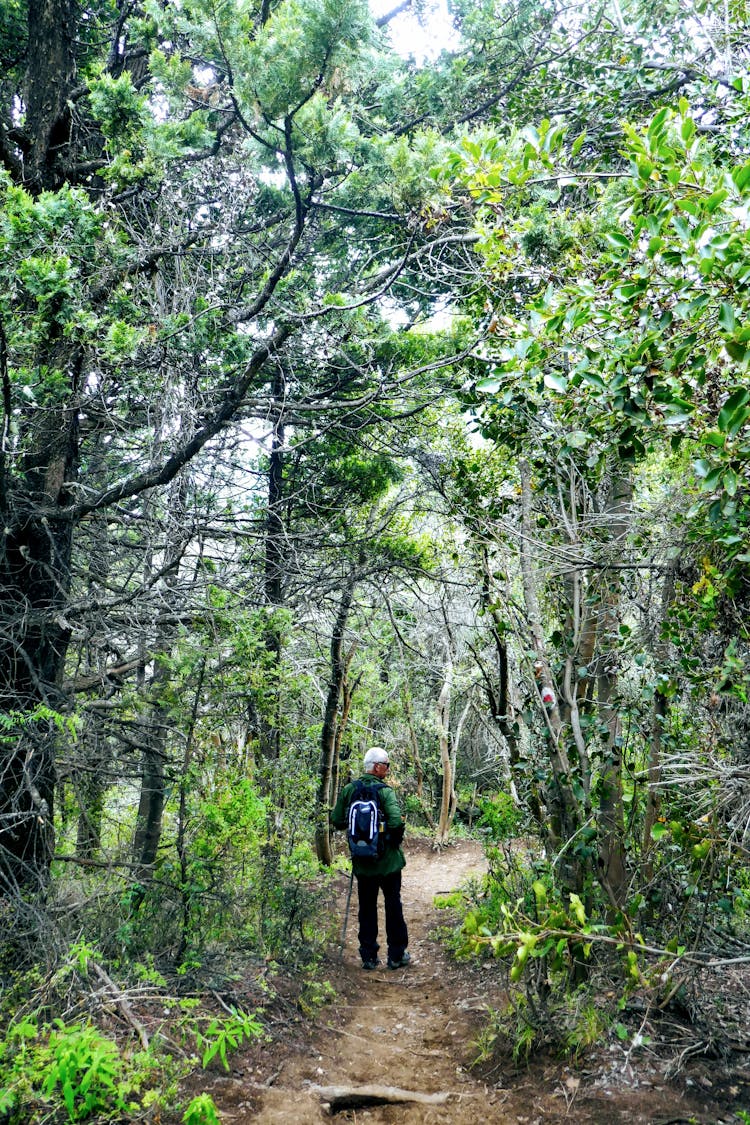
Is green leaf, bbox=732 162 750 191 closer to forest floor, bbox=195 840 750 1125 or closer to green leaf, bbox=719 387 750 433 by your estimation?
green leaf, bbox=719 387 750 433

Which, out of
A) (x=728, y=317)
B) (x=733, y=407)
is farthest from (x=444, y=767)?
(x=728, y=317)

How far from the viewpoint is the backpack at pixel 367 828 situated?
613 centimetres

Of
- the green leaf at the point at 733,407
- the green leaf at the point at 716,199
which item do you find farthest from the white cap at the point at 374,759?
the green leaf at the point at 716,199

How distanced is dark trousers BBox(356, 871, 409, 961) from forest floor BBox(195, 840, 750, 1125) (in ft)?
2.22

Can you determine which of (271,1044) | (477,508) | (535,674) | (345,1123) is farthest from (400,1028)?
(477,508)

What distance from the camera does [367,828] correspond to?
6145mm

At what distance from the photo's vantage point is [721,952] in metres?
3.83

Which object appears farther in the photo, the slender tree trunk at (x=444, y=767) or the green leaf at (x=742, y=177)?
the slender tree trunk at (x=444, y=767)

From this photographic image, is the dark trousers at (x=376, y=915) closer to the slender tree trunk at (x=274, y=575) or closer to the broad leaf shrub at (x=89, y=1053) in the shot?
the slender tree trunk at (x=274, y=575)

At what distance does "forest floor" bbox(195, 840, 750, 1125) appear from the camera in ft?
10.7

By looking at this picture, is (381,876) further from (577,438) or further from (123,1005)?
(577,438)

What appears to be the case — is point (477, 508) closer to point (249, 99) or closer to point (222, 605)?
point (222, 605)

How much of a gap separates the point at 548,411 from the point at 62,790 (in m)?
5.39

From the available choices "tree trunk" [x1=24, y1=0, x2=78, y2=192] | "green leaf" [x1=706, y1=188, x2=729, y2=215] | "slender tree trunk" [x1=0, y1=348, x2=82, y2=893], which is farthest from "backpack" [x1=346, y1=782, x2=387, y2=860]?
"tree trunk" [x1=24, y1=0, x2=78, y2=192]
